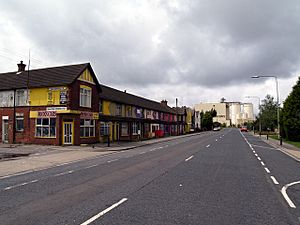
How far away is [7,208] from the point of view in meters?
6.61

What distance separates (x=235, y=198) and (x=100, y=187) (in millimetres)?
4061

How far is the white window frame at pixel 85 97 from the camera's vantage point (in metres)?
28.6

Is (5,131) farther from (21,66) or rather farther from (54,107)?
(21,66)

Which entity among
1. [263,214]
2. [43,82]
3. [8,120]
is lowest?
[263,214]

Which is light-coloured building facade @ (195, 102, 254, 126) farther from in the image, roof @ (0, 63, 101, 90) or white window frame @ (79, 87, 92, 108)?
roof @ (0, 63, 101, 90)

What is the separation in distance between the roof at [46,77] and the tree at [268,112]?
41.0 metres

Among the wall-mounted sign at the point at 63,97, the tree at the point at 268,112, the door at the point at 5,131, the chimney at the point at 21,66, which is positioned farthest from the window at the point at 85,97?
the tree at the point at 268,112

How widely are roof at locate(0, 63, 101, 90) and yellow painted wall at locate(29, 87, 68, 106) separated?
479 mm

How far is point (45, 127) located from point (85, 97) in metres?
4.90

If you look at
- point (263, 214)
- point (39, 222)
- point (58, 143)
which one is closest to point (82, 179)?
point (39, 222)

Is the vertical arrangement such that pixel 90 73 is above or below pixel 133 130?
above

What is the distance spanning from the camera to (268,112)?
197 feet

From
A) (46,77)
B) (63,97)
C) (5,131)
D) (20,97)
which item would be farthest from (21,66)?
(63,97)

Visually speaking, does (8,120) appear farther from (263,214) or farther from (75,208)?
(263,214)
